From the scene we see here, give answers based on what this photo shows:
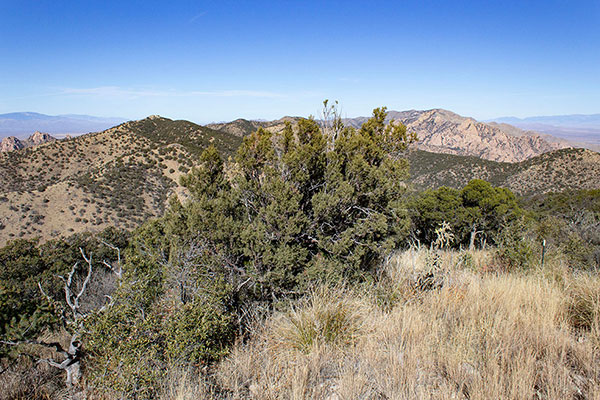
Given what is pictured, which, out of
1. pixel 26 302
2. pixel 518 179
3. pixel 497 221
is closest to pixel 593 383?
pixel 26 302

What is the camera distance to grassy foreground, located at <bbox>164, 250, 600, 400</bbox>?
2.17 meters

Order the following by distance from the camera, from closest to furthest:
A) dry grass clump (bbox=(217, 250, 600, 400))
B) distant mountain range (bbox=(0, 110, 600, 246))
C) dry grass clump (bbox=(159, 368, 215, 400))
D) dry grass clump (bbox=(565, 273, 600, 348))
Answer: dry grass clump (bbox=(217, 250, 600, 400)) → dry grass clump (bbox=(159, 368, 215, 400)) → dry grass clump (bbox=(565, 273, 600, 348)) → distant mountain range (bbox=(0, 110, 600, 246))

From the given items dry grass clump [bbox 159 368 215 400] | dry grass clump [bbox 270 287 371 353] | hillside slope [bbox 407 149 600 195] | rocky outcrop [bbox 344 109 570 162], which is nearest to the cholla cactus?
dry grass clump [bbox 270 287 371 353]

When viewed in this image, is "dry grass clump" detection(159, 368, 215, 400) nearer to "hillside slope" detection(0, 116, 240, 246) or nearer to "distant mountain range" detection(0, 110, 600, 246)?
"distant mountain range" detection(0, 110, 600, 246)

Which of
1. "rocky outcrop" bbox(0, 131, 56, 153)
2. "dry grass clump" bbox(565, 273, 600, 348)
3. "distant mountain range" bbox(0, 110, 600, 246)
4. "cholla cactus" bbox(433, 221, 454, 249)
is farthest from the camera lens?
"rocky outcrop" bbox(0, 131, 56, 153)

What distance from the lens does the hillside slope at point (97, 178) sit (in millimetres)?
26828

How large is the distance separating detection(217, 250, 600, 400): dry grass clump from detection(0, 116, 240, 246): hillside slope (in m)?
21.8

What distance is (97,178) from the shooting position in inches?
1353

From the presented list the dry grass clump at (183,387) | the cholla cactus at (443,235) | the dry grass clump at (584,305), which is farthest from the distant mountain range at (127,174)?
the dry grass clump at (183,387)

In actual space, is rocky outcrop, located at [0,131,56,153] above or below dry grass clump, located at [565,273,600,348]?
above

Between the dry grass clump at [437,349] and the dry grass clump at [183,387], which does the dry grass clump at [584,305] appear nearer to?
the dry grass clump at [437,349]

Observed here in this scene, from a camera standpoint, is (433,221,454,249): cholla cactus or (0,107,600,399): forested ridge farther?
(433,221,454,249): cholla cactus

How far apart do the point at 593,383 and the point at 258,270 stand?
4.17m

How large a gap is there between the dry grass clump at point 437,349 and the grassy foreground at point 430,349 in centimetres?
1
